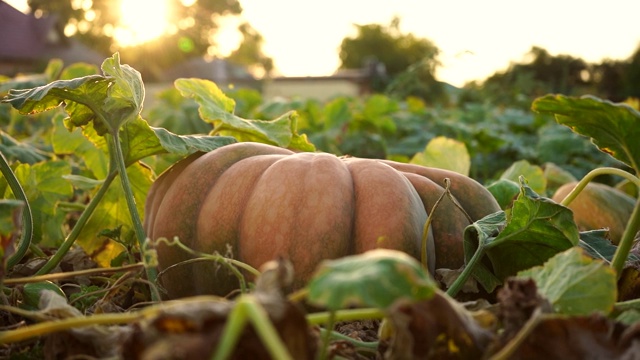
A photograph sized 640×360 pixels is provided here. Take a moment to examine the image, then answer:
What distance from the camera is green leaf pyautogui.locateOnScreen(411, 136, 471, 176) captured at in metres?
2.71

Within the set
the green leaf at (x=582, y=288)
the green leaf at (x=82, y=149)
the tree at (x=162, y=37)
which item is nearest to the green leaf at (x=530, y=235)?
the green leaf at (x=582, y=288)

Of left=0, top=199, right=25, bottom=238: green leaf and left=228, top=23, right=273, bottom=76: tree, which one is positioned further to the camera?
left=228, top=23, right=273, bottom=76: tree

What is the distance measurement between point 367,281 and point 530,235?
0.85m

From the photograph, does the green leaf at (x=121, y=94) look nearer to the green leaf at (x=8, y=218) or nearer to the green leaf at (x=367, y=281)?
the green leaf at (x=8, y=218)

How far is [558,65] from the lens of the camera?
35.3 metres

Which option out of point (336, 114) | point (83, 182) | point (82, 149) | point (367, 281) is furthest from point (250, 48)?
point (367, 281)

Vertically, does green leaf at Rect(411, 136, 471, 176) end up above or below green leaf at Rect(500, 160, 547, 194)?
above

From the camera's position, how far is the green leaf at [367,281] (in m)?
0.73

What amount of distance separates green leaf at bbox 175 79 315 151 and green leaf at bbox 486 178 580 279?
853mm

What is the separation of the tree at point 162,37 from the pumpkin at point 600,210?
143 feet

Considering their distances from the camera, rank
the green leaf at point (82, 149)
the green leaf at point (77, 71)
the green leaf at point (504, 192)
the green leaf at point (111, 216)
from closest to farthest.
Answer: the green leaf at point (111, 216) < the green leaf at point (504, 192) < the green leaf at point (82, 149) < the green leaf at point (77, 71)

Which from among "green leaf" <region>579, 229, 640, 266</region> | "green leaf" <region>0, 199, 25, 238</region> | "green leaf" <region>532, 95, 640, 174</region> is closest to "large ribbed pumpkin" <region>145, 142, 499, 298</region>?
"green leaf" <region>579, 229, 640, 266</region>

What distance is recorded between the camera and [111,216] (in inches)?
87.6

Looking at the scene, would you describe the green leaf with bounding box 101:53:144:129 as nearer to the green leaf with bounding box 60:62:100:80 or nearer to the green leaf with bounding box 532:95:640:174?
the green leaf with bounding box 532:95:640:174
